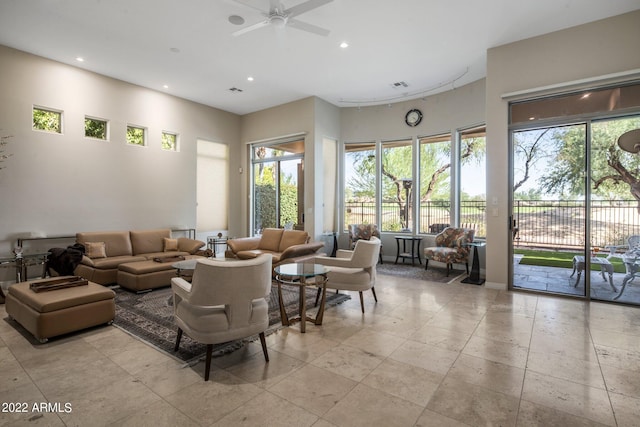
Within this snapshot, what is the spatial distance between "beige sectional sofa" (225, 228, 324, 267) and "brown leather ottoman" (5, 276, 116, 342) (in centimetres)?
254

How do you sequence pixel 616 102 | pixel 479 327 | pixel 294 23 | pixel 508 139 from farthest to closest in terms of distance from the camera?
pixel 508 139 → pixel 616 102 → pixel 294 23 → pixel 479 327

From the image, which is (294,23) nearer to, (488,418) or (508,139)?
(508,139)

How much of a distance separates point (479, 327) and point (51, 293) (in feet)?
14.9

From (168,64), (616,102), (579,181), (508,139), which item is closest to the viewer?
(616,102)

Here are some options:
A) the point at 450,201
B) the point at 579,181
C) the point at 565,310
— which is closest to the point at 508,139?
the point at 579,181

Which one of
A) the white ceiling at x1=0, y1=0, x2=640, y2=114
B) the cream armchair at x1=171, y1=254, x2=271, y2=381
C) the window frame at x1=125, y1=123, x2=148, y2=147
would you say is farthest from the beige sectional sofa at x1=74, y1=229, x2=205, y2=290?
the white ceiling at x1=0, y1=0, x2=640, y2=114

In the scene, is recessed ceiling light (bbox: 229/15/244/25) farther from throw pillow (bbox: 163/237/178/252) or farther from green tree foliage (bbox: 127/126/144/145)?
throw pillow (bbox: 163/237/178/252)

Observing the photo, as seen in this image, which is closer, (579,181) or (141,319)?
(141,319)

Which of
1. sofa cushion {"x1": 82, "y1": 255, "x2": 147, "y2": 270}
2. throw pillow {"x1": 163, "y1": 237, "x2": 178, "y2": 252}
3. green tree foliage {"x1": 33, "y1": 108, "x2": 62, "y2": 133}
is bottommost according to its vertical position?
sofa cushion {"x1": 82, "y1": 255, "x2": 147, "y2": 270}

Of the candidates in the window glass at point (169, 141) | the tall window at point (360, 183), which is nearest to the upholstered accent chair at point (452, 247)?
the tall window at point (360, 183)

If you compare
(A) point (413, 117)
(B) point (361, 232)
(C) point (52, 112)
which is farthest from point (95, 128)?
(A) point (413, 117)

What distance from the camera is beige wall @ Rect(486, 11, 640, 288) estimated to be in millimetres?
4047

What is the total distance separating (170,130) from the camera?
697 cm

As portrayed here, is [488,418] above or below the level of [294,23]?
below
